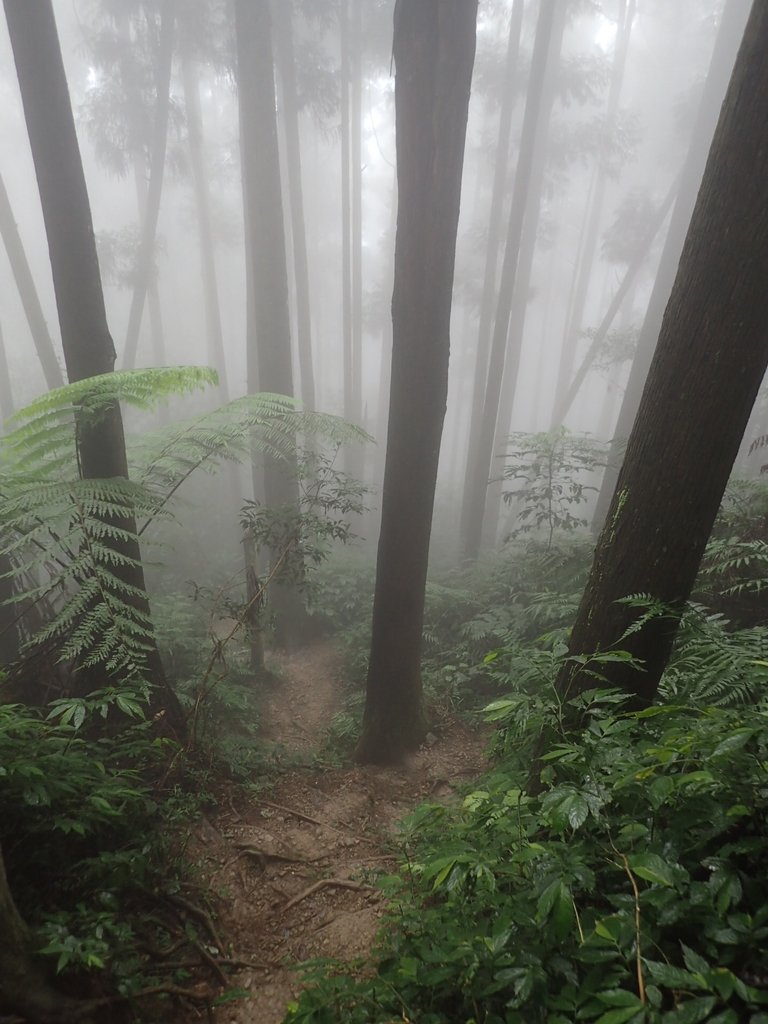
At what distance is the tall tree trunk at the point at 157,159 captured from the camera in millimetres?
10195

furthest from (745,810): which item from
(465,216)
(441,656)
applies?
(465,216)

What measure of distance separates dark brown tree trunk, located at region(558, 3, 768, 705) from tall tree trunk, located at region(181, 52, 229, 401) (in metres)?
13.2

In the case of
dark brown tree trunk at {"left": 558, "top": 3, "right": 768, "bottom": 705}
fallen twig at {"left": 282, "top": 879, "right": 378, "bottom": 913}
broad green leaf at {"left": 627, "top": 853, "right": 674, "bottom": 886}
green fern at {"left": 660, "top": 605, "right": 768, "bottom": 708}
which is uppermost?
dark brown tree trunk at {"left": 558, "top": 3, "right": 768, "bottom": 705}

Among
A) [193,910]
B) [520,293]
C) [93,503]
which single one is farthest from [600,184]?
[193,910]

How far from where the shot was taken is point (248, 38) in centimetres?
820

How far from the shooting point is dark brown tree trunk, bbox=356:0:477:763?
375 cm

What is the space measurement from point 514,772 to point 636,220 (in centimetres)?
1791

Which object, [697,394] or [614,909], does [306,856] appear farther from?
[697,394]

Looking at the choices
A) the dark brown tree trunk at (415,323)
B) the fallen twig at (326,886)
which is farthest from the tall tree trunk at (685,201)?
the fallen twig at (326,886)

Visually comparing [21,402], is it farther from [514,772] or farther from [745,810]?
[745,810]

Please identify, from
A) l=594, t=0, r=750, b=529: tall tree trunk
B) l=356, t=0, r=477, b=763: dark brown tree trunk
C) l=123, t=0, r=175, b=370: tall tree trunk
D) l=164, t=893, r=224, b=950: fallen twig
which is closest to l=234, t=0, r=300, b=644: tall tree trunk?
l=123, t=0, r=175, b=370: tall tree trunk

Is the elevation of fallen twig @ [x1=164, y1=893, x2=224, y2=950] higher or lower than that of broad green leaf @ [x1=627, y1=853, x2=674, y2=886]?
lower

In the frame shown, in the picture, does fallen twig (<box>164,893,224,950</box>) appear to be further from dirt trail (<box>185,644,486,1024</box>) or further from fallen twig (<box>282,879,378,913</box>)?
fallen twig (<box>282,879,378,913</box>)

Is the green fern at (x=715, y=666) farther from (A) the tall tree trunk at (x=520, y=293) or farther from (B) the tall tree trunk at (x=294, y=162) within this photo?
(A) the tall tree trunk at (x=520, y=293)
